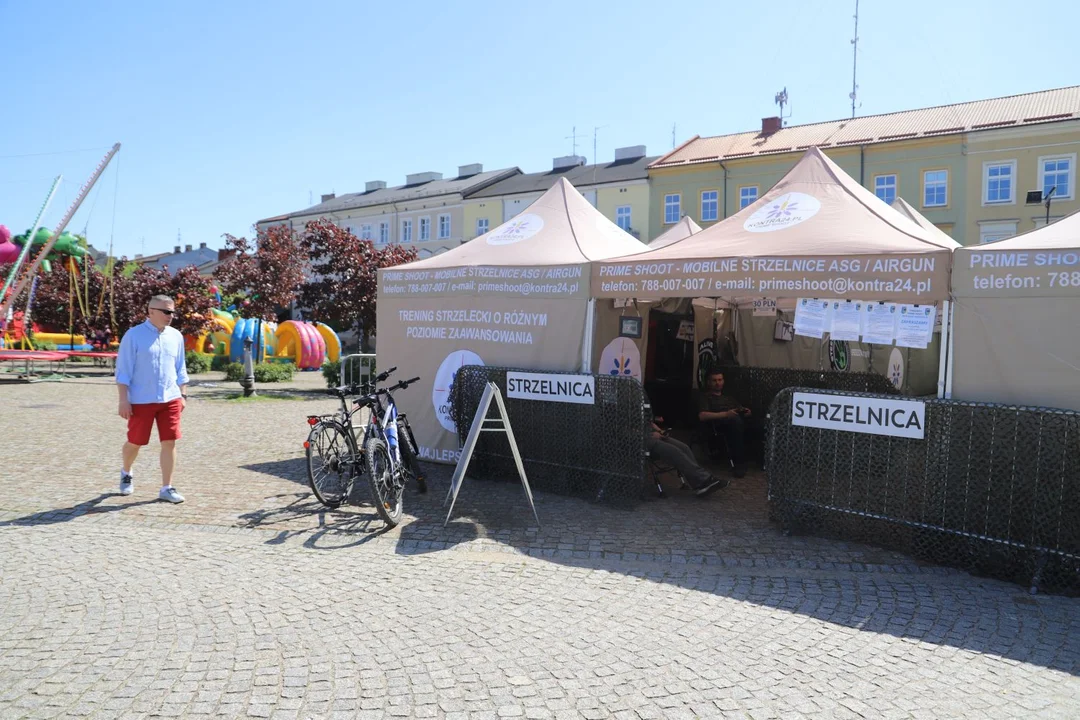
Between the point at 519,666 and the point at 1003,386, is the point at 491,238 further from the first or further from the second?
the point at 519,666

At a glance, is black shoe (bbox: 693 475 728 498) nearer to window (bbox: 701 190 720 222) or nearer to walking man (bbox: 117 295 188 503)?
walking man (bbox: 117 295 188 503)

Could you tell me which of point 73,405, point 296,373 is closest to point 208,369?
point 296,373

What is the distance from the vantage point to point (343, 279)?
2069cm

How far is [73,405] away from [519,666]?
14.3 meters

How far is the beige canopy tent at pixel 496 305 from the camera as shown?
26.7 feet

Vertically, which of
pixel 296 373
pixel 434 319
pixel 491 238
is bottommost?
pixel 296 373

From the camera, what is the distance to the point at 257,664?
373cm

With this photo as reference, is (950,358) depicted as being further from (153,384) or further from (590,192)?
(590,192)

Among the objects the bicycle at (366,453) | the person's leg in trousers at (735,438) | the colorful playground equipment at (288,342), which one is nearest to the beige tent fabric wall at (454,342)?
the bicycle at (366,453)

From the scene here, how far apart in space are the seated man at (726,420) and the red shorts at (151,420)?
5547 millimetres

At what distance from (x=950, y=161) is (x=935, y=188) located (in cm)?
127

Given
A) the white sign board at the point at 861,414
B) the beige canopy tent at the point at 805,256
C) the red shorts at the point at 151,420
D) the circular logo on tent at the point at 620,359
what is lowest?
the red shorts at the point at 151,420

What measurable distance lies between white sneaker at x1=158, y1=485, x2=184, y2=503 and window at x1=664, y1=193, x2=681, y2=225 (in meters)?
37.5

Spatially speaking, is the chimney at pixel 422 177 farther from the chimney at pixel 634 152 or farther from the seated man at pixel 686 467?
the seated man at pixel 686 467
